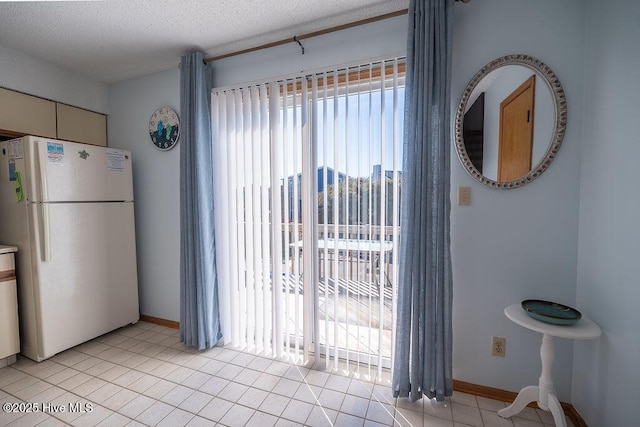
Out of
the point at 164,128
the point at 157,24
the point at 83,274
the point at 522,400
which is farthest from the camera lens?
the point at 164,128

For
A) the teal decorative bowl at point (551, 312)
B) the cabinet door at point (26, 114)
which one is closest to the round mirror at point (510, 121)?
the teal decorative bowl at point (551, 312)

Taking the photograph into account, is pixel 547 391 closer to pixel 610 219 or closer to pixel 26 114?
pixel 610 219

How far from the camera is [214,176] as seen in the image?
2.20 metres

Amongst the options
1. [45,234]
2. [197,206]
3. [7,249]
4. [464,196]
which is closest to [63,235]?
[45,234]

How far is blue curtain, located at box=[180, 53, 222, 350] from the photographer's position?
211 cm

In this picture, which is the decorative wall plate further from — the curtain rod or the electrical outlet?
the electrical outlet

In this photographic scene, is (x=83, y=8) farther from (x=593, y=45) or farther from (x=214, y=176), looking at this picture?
(x=593, y=45)

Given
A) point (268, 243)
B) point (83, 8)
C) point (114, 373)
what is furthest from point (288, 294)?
point (83, 8)

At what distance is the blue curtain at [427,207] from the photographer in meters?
1.49

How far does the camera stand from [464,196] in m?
1.62

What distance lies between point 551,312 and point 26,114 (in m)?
3.98

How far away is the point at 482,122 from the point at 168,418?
8.19 ft

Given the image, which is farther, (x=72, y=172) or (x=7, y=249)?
(x=72, y=172)

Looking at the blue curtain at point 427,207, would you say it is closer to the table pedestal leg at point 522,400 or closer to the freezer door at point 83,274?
the table pedestal leg at point 522,400
